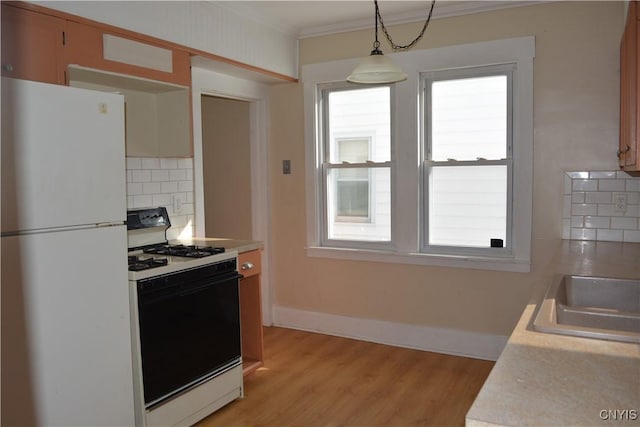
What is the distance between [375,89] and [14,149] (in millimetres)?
2762

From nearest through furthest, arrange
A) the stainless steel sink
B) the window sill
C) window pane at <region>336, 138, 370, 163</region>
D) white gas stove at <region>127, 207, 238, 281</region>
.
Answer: the stainless steel sink, white gas stove at <region>127, 207, 238, 281</region>, the window sill, window pane at <region>336, 138, 370, 163</region>

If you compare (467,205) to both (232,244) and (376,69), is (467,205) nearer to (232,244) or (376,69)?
(376,69)

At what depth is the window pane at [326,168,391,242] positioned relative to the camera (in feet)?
13.4

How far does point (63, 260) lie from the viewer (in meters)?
2.02

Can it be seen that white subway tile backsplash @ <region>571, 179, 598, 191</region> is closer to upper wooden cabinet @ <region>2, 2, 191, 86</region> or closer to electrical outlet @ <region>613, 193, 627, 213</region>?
electrical outlet @ <region>613, 193, 627, 213</region>

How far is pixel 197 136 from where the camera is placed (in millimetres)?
3635

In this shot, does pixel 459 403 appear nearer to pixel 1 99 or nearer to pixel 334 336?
pixel 334 336

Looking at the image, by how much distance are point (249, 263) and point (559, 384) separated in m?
2.32

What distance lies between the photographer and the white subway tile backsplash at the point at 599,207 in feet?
10.5

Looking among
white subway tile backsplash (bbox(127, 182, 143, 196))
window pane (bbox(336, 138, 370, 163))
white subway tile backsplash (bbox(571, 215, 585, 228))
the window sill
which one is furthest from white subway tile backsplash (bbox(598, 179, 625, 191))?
white subway tile backsplash (bbox(127, 182, 143, 196))

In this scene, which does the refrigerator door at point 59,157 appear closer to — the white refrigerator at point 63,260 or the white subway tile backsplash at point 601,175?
the white refrigerator at point 63,260

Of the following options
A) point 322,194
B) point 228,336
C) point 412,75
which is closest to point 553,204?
point 412,75

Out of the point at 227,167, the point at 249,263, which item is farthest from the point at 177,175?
the point at 227,167

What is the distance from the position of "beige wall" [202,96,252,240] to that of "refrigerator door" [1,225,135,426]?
2.42 m
